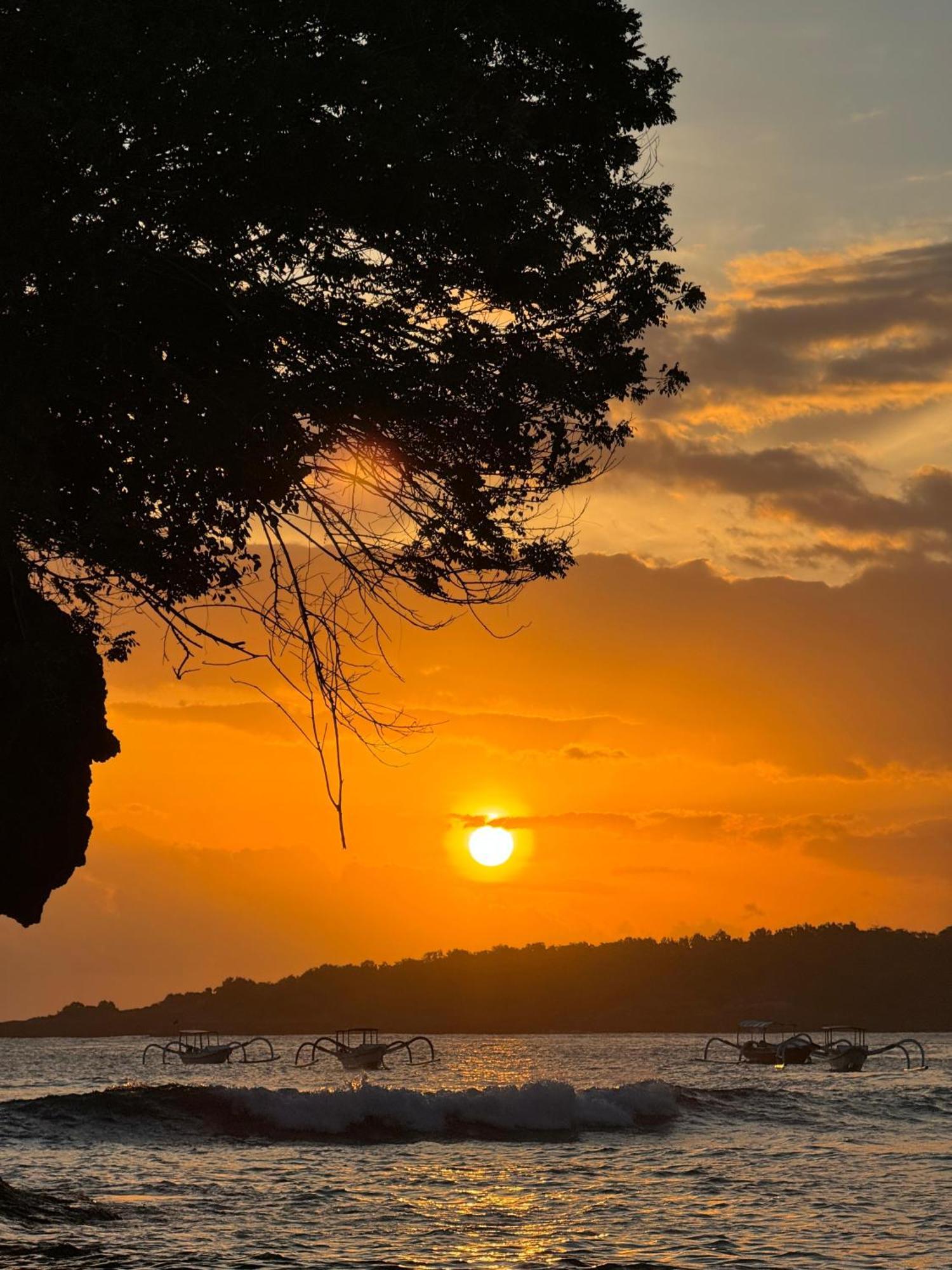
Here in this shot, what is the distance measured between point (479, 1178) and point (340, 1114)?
1233cm

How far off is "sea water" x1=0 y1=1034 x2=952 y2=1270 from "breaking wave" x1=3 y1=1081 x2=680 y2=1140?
0.28 feet

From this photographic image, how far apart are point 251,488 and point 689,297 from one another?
515cm

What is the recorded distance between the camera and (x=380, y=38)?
1262cm

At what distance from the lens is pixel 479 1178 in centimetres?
2869

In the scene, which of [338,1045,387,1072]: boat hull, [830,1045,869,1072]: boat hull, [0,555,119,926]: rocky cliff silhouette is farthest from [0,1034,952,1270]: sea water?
[338,1045,387,1072]: boat hull

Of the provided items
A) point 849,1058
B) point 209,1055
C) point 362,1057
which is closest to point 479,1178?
point 362,1057

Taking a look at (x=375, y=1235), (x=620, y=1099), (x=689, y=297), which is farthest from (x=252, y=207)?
(x=620, y=1099)

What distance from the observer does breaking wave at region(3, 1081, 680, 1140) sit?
39.3 meters

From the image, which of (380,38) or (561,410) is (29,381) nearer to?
(380,38)

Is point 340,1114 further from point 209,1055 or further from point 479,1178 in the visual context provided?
point 209,1055

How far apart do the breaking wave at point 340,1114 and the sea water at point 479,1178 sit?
0.09 m

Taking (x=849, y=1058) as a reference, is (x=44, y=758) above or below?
above

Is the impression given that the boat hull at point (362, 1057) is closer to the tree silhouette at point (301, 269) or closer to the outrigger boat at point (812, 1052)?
the outrigger boat at point (812, 1052)

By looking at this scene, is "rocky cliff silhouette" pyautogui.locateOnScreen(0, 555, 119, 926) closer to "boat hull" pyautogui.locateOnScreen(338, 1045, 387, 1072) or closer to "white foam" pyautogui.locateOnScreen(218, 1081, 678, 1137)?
"white foam" pyautogui.locateOnScreen(218, 1081, 678, 1137)
